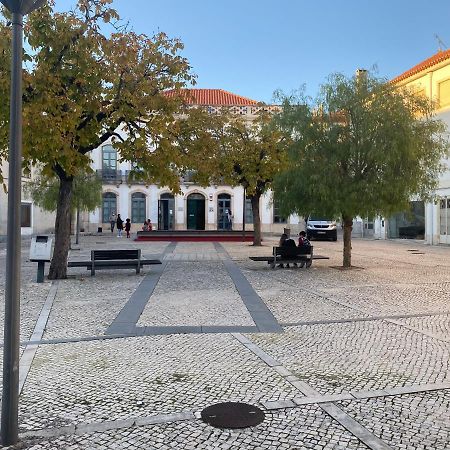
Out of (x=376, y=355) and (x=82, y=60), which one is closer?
(x=376, y=355)

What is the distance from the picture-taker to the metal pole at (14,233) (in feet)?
11.1

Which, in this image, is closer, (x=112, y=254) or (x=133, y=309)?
(x=133, y=309)

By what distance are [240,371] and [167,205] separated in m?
41.4

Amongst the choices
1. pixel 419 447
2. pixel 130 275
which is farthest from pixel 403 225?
pixel 419 447

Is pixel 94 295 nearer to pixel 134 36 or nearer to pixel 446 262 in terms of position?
pixel 134 36

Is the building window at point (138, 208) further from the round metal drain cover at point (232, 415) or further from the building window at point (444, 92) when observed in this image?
the round metal drain cover at point (232, 415)

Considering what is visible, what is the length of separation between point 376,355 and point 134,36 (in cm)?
967

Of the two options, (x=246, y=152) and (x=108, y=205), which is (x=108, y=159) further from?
(x=246, y=152)

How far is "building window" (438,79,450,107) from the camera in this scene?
2862 centimetres

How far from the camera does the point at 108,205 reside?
4584 cm

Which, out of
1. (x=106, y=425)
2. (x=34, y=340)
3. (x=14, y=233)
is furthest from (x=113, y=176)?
(x=14, y=233)

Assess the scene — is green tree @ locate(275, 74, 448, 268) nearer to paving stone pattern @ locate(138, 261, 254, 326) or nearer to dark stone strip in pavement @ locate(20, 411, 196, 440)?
paving stone pattern @ locate(138, 261, 254, 326)

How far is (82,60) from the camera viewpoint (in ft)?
37.1

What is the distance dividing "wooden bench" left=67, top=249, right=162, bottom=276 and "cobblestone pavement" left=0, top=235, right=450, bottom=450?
2.57 m
